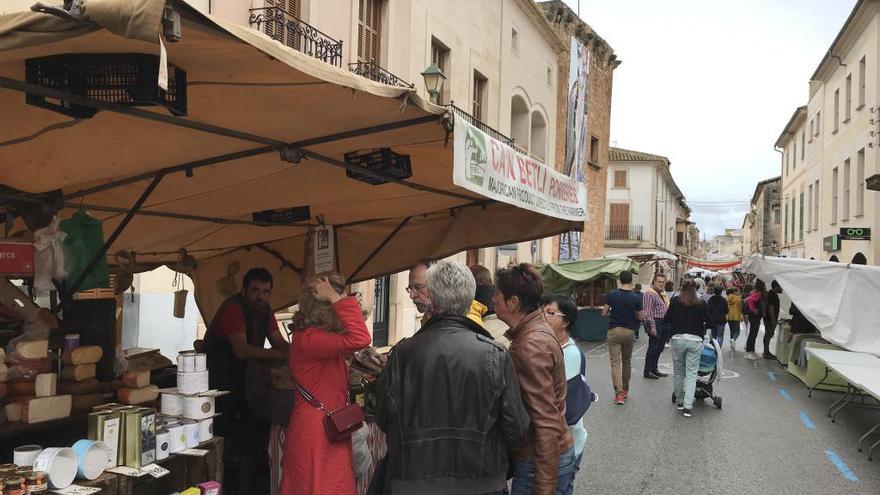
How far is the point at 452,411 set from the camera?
278 centimetres

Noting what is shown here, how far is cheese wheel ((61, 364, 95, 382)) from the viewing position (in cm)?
352

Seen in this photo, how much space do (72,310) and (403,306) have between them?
12529mm

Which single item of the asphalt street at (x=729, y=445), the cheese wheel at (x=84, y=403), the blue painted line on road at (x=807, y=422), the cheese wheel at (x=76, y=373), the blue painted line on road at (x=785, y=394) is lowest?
the blue painted line on road at (x=785, y=394)

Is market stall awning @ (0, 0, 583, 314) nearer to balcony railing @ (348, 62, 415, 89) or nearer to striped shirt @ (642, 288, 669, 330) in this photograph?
striped shirt @ (642, 288, 669, 330)

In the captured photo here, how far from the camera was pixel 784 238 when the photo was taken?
40.8 metres

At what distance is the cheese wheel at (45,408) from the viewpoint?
10.4 ft

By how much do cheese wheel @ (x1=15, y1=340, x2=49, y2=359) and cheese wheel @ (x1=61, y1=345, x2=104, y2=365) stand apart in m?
0.19

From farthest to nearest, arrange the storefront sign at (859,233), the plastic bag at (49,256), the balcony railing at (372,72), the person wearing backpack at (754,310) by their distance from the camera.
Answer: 1. the storefront sign at (859,233)
2. the person wearing backpack at (754,310)
3. the balcony railing at (372,72)
4. the plastic bag at (49,256)

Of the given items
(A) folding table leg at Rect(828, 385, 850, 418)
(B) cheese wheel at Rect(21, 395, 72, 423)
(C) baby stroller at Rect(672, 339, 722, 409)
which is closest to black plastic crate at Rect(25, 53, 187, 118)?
(B) cheese wheel at Rect(21, 395, 72, 423)

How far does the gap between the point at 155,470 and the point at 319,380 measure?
0.90 meters

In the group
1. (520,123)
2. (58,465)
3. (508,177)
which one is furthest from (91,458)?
(520,123)

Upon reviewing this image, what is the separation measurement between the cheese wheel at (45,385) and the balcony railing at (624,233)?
51.9 metres

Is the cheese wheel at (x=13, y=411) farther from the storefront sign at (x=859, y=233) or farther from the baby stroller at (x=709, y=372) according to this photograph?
the storefront sign at (x=859, y=233)

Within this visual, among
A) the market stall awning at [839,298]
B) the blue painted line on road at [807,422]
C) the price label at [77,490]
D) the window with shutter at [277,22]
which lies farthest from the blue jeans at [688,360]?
the window with shutter at [277,22]
